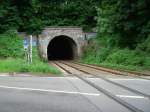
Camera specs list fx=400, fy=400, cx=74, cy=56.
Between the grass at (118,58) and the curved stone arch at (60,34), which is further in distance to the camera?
the curved stone arch at (60,34)

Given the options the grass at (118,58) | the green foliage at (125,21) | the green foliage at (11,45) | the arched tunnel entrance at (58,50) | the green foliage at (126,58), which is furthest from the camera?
the arched tunnel entrance at (58,50)

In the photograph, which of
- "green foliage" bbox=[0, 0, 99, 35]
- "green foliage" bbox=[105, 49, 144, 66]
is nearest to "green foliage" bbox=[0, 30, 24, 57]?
"green foliage" bbox=[0, 0, 99, 35]

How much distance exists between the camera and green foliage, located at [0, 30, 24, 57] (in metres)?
37.5

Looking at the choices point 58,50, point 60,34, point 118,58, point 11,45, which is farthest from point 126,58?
point 58,50

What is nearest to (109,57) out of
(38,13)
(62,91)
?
(38,13)

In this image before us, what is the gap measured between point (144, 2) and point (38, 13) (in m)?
20.2

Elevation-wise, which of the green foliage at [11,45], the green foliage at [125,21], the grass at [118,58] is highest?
the green foliage at [125,21]

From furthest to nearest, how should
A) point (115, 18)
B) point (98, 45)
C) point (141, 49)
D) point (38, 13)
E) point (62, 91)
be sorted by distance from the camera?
1. point (38, 13)
2. point (98, 45)
3. point (115, 18)
4. point (141, 49)
5. point (62, 91)

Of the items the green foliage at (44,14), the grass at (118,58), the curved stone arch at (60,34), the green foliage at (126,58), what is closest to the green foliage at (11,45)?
the green foliage at (44,14)

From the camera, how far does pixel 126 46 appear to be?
36.2 metres

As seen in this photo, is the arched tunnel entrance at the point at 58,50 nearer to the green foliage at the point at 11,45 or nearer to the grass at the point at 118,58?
the grass at the point at 118,58

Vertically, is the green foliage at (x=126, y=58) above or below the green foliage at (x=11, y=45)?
below

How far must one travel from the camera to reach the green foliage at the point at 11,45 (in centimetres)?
3753

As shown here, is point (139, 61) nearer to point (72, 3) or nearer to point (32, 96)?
point (32, 96)
